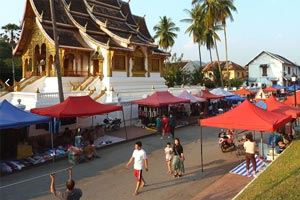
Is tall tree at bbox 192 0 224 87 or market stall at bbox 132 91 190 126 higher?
tall tree at bbox 192 0 224 87

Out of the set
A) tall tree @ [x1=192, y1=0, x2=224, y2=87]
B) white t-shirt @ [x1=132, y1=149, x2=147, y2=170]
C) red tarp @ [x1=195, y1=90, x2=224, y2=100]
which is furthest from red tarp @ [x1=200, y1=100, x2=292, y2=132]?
tall tree @ [x1=192, y1=0, x2=224, y2=87]

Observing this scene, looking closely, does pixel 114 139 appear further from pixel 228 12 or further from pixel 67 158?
pixel 228 12

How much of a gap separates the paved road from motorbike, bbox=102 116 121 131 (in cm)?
462

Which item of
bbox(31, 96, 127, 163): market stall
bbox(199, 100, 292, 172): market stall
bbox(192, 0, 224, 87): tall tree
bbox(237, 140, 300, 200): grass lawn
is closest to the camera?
bbox(237, 140, 300, 200): grass lawn

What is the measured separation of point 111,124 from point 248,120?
36.1ft

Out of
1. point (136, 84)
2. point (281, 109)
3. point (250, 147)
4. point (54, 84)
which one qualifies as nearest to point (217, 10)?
point (136, 84)

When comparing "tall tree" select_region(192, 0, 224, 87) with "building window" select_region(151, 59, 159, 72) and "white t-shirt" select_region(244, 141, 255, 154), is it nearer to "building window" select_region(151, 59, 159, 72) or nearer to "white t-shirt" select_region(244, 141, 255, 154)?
"building window" select_region(151, 59, 159, 72)

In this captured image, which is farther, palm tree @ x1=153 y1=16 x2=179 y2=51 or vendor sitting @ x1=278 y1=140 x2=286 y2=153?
palm tree @ x1=153 y1=16 x2=179 y2=51

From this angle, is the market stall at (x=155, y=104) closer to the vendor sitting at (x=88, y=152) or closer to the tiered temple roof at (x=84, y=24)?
the tiered temple roof at (x=84, y=24)

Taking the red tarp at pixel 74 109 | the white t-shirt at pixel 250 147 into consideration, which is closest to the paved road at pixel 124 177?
the white t-shirt at pixel 250 147

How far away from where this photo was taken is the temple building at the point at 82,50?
96.3ft

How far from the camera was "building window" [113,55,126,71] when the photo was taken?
3228 centimetres

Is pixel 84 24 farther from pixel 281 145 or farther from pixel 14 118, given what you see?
pixel 281 145

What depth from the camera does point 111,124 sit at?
22422 millimetres
